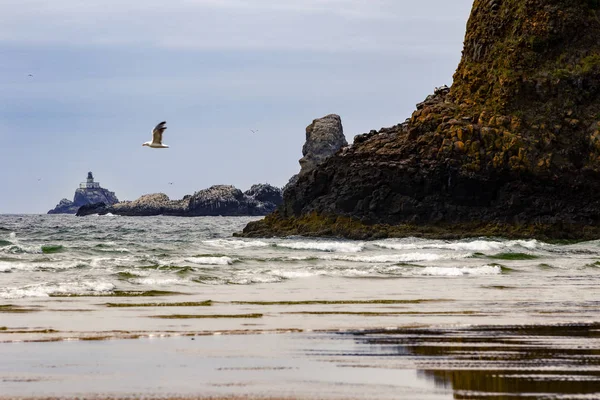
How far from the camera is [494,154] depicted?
44812 mm

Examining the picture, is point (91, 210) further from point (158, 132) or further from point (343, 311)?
point (343, 311)

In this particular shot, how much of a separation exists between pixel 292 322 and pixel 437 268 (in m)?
12.4

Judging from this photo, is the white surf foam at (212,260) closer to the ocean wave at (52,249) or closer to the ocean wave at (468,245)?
the ocean wave at (52,249)

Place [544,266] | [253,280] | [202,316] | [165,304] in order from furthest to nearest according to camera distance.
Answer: [544,266] < [253,280] < [165,304] < [202,316]

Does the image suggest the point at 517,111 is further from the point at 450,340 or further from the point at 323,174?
the point at 450,340

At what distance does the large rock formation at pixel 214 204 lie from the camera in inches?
6673

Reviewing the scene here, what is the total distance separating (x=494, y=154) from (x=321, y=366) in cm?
3667

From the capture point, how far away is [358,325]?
1268 cm

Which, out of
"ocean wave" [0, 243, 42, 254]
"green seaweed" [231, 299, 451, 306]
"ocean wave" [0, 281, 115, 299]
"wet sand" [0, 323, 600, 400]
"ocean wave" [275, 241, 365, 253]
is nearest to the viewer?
"wet sand" [0, 323, 600, 400]

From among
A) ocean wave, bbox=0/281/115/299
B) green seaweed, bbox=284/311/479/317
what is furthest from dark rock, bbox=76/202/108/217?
green seaweed, bbox=284/311/479/317

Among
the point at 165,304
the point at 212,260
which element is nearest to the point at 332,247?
the point at 212,260

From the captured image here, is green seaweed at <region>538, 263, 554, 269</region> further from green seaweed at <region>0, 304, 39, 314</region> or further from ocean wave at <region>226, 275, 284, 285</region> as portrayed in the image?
green seaweed at <region>0, 304, 39, 314</region>

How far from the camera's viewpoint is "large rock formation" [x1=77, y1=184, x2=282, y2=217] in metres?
170

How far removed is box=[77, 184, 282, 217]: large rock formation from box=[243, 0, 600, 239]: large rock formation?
388ft
